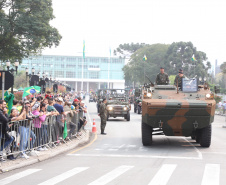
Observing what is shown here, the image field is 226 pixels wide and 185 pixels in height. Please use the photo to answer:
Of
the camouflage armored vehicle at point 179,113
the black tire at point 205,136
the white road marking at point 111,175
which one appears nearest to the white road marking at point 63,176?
the white road marking at point 111,175

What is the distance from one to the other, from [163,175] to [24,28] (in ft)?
88.3

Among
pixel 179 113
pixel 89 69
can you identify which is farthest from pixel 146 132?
pixel 89 69

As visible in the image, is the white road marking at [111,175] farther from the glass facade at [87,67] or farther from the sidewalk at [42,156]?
the glass facade at [87,67]

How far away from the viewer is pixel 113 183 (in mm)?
9867

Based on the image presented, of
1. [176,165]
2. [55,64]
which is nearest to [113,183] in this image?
[176,165]

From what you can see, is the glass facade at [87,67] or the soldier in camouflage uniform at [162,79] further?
the glass facade at [87,67]

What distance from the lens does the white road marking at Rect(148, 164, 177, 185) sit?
1002 centimetres

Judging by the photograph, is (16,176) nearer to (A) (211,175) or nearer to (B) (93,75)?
(A) (211,175)

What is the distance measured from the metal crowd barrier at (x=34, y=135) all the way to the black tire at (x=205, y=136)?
5.10 metres

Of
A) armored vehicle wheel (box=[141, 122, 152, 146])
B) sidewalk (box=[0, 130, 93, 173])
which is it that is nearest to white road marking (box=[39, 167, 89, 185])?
sidewalk (box=[0, 130, 93, 173])

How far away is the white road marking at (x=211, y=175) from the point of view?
10109 millimetres

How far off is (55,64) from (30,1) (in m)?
145

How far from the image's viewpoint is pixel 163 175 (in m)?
11.0

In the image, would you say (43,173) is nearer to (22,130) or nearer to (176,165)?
(22,130)
